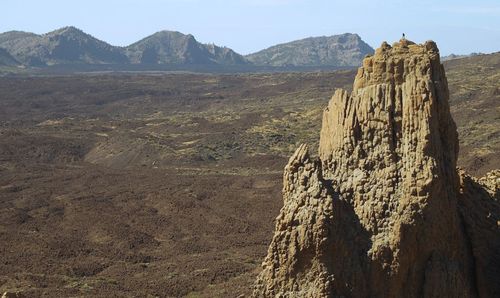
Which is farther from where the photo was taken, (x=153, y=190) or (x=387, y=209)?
(x=153, y=190)

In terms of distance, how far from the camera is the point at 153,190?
49094mm

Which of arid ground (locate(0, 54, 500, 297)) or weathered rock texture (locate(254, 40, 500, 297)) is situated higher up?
weathered rock texture (locate(254, 40, 500, 297))

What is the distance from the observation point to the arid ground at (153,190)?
30.6 metres

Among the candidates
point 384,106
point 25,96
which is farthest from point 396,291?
point 25,96

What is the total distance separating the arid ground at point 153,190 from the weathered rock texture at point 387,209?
17.1 meters

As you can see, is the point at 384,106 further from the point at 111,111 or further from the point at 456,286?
the point at 111,111

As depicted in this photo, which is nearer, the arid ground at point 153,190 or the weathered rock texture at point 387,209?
the weathered rock texture at point 387,209

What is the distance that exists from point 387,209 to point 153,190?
40.8 m

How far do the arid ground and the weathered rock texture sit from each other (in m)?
17.1

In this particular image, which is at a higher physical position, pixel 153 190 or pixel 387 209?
pixel 387 209

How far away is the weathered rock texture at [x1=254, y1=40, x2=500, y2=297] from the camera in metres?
9.05

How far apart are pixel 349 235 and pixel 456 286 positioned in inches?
58.4

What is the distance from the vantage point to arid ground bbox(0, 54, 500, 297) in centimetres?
3056

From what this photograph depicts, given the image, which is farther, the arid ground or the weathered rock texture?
the arid ground
